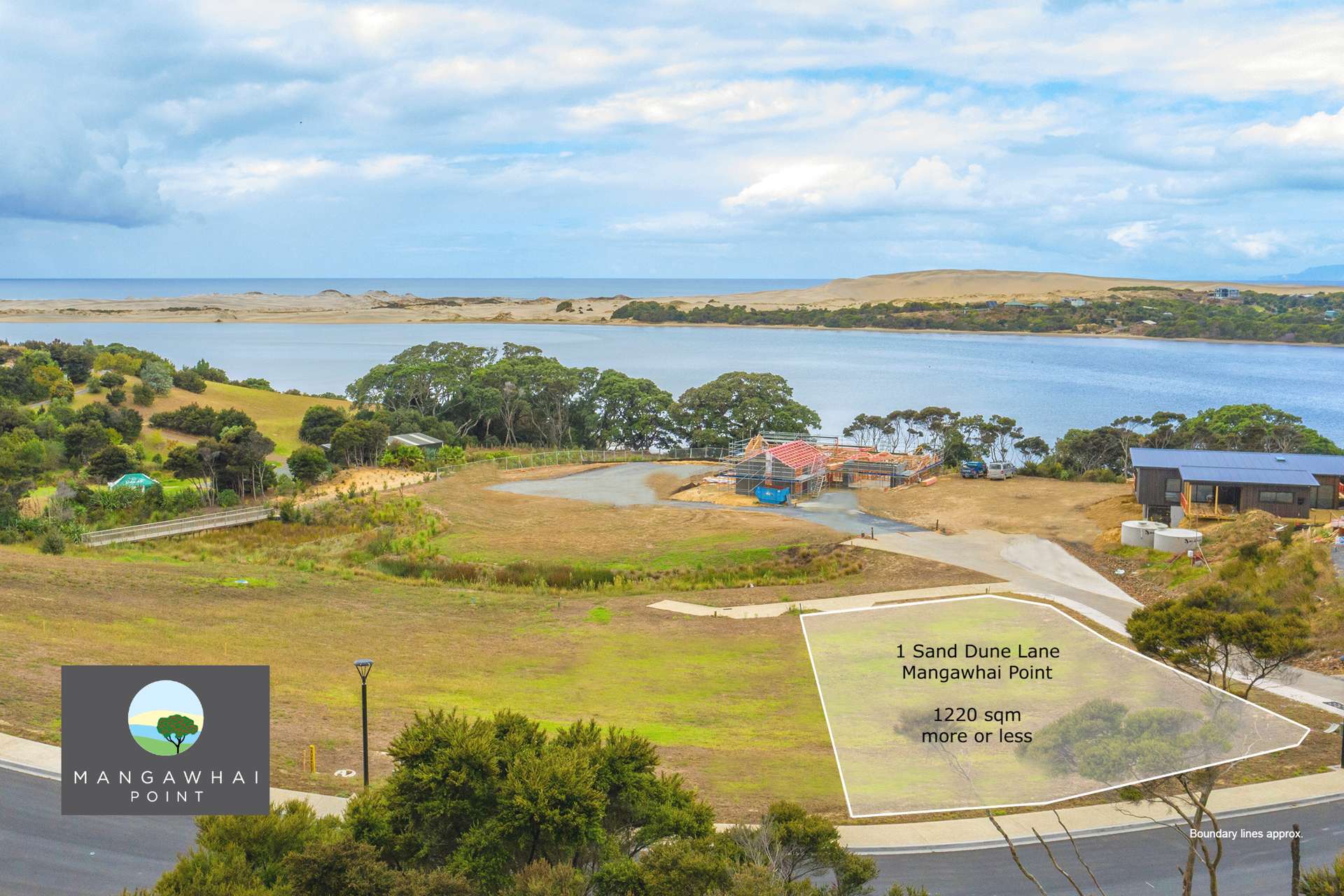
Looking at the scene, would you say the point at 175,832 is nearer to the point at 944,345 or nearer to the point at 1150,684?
the point at 1150,684

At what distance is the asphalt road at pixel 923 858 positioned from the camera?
11359mm

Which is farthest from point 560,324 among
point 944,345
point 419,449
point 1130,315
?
point 419,449

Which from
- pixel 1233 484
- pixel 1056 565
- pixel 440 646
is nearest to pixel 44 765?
pixel 440 646

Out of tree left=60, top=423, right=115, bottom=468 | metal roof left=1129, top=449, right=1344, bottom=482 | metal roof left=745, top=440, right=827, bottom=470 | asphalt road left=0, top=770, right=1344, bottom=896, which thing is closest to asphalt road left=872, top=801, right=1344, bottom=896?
asphalt road left=0, top=770, right=1344, bottom=896

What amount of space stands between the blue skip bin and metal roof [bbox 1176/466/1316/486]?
15.7m

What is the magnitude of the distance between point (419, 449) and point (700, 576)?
2536cm

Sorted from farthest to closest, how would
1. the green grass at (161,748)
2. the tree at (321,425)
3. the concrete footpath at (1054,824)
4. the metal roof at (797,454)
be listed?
the tree at (321,425)
the metal roof at (797,454)
the concrete footpath at (1054,824)
the green grass at (161,748)

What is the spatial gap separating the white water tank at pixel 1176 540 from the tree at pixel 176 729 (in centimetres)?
2904

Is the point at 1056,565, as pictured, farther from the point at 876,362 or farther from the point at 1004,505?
the point at 876,362

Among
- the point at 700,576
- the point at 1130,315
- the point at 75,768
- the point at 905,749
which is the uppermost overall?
the point at 1130,315

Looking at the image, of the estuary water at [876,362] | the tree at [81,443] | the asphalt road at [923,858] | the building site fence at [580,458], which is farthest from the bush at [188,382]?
the asphalt road at [923,858]

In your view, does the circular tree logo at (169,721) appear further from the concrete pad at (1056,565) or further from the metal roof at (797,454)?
the metal roof at (797,454)

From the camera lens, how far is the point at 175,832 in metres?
12.5

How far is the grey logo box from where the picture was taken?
10164mm
